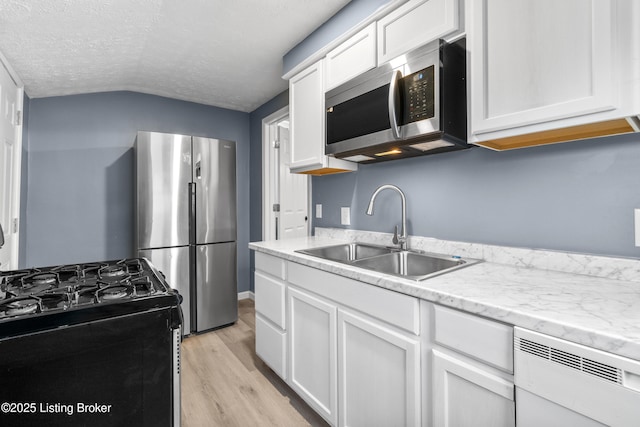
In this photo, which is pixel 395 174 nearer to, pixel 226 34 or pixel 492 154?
pixel 492 154

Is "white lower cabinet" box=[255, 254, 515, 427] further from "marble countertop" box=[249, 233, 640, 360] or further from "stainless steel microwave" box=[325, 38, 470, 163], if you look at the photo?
"stainless steel microwave" box=[325, 38, 470, 163]

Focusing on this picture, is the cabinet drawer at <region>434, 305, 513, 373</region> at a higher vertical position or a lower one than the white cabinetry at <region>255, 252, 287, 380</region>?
higher

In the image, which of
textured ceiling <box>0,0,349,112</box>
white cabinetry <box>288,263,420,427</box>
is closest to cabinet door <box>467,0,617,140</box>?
white cabinetry <box>288,263,420,427</box>

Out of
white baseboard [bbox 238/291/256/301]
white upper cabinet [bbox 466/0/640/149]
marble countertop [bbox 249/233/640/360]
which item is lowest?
white baseboard [bbox 238/291/256/301]

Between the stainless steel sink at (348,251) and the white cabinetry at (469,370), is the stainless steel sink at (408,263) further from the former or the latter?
the white cabinetry at (469,370)

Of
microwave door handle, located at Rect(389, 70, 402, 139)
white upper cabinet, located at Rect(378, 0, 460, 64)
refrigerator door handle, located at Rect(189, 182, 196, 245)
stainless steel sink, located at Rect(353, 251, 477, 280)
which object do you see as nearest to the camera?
white upper cabinet, located at Rect(378, 0, 460, 64)

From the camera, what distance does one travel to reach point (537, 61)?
3.46 feet

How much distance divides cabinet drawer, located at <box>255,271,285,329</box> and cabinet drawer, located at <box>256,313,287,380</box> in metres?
0.06

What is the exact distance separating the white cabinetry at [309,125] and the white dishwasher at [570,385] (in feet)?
5.13

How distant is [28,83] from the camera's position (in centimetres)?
242

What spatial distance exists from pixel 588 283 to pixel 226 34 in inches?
99.6

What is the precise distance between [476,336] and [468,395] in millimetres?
200

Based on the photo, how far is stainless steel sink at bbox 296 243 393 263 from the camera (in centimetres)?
190

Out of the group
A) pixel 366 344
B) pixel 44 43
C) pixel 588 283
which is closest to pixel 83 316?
pixel 366 344
